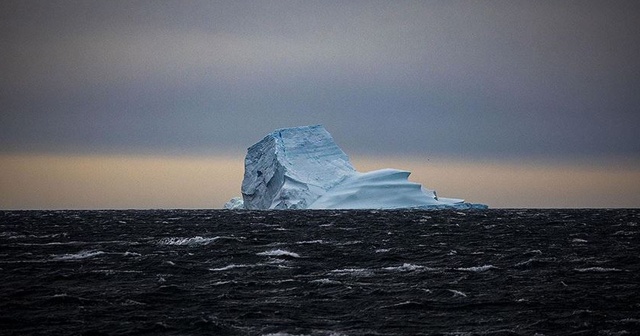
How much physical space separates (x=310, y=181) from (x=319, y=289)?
90.4m

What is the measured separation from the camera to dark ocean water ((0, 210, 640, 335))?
21625mm

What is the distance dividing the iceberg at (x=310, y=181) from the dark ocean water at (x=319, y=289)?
66652 mm

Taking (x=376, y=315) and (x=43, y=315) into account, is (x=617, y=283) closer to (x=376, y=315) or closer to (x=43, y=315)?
(x=376, y=315)

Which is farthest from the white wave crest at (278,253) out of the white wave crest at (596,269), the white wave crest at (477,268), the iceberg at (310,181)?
the iceberg at (310,181)

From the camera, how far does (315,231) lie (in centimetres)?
6412

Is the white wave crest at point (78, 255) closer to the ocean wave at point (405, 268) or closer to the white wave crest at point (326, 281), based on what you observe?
the white wave crest at point (326, 281)

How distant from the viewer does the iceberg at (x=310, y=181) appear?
378 feet

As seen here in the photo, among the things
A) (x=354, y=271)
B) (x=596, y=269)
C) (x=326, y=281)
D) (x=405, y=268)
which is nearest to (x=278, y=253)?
(x=354, y=271)

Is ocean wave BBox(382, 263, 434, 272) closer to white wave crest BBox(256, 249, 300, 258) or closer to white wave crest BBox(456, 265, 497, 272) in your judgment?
white wave crest BBox(456, 265, 497, 272)

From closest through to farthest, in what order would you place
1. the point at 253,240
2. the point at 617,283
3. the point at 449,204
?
the point at 617,283 → the point at 253,240 → the point at 449,204

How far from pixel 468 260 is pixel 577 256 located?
6724mm

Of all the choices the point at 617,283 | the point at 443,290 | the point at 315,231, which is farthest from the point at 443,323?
the point at 315,231

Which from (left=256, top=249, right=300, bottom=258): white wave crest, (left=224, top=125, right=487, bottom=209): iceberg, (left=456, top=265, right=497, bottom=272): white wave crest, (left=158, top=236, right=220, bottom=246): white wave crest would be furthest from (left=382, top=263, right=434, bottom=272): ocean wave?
(left=224, top=125, right=487, bottom=209): iceberg

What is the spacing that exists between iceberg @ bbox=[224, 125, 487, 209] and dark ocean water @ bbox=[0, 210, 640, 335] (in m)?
66.7
